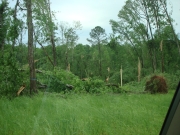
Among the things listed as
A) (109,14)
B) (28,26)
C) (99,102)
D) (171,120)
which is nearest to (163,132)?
(171,120)

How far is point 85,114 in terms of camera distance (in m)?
1.36

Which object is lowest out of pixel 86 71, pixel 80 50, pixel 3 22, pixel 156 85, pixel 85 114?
pixel 85 114

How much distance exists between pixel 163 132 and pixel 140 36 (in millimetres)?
655

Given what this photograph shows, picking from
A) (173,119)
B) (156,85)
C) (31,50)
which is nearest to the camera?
(173,119)

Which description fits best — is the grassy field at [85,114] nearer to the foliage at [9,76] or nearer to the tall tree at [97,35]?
the foliage at [9,76]

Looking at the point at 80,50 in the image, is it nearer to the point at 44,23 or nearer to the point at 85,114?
the point at 44,23

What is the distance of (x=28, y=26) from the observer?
4.85 feet

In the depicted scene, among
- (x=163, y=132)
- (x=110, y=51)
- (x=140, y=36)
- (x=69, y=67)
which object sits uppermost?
(x=140, y=36)

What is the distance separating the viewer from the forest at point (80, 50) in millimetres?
1375

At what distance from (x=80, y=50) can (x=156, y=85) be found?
23.1 inches

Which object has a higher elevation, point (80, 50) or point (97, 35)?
point (97, 35)

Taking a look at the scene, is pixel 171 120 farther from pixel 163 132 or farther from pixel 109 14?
pixel 109 14

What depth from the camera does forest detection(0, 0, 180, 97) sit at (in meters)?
1.38

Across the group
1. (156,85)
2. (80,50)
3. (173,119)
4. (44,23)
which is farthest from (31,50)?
(173,119)
